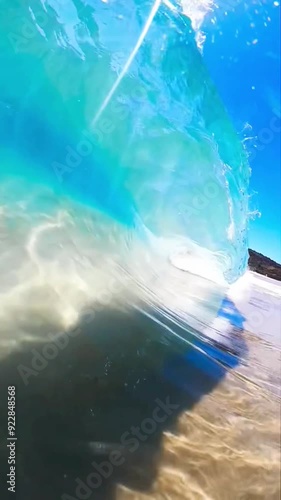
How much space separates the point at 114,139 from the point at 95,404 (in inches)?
197

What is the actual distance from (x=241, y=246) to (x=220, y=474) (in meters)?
6.66

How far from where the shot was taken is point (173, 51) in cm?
634

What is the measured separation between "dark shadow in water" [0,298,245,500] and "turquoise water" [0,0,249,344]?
1258mm

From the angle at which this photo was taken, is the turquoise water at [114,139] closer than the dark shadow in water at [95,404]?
No

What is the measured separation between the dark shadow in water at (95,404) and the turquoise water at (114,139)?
1.26 m

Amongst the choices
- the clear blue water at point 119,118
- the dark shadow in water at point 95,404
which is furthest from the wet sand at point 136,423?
the clear blue water at point 119,118

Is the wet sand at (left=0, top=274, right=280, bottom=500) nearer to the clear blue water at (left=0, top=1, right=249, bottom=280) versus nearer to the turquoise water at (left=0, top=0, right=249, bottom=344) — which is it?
the turquoise water at (left=0, top=0, right=249, bottom=344)

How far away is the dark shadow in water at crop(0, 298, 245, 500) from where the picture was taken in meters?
1.70

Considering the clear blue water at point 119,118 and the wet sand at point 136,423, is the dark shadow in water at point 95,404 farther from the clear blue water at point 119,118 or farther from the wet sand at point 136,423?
the clear blue water at point 119,118

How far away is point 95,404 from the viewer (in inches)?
85.0

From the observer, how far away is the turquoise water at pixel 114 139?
4977 mm

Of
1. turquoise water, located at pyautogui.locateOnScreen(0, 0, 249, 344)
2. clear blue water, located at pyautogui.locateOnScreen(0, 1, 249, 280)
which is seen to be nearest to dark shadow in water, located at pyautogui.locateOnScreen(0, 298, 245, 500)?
turquoise water, located at pyautogui.locateOnScreen(0, 0, 249, 344)

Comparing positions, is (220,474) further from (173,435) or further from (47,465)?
(47,465)

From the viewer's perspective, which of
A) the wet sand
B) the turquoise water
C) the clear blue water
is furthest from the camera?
the clear blue water
